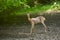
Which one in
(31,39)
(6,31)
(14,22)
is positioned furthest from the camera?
(14,22)

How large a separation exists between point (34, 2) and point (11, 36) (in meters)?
9.86

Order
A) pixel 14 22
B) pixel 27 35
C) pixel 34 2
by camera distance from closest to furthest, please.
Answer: pixel 27 35 < pixel 14 22 < pixel 34 2

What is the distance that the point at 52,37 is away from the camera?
31.0 feet

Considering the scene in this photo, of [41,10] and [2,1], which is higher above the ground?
[2,1]

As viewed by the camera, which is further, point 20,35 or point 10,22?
point 10,22

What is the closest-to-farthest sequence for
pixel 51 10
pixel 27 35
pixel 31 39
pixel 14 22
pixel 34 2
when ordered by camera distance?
pixel 31 39, pixel 27 35, pixel 14 22, pixel 51 10, pixel 34 2

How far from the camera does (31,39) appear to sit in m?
9.23

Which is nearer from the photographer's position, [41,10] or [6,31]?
[6,31]

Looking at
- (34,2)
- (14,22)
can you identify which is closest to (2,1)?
(14,22)

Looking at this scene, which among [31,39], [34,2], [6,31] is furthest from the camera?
[34,2]

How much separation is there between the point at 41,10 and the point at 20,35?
7171mm

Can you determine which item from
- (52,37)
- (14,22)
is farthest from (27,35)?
(14,22)

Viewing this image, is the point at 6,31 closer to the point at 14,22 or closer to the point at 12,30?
the point at 12,30

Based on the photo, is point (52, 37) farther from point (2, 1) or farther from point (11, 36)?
point (2, 1)
